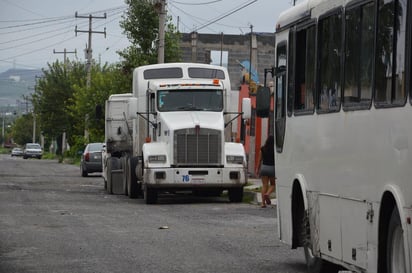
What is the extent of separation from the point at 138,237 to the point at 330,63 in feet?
25.5

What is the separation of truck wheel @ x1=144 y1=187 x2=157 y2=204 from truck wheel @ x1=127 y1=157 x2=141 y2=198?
2613 mm

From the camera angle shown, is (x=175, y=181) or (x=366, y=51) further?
(x=175, y=181)

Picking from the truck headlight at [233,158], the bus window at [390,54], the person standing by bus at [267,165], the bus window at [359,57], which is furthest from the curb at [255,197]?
the bus window at [390,54]

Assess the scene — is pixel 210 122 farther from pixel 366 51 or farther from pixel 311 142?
pixel 366 51

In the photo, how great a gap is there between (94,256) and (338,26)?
5707 millimetres

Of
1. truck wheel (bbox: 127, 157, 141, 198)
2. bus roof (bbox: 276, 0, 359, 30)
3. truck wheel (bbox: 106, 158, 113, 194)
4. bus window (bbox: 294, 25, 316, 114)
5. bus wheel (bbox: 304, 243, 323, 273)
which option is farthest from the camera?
truck wheel (bbox: 106, 158, 113, 194)

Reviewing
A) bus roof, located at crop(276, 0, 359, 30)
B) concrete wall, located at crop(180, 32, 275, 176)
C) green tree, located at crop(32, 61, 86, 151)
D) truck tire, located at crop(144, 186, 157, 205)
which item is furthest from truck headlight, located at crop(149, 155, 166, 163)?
green tree, located at crop(32, 61, 86, 151)

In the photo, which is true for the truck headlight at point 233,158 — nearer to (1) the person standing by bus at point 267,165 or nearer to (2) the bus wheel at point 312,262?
(1) the person standing by bus at point 267,165

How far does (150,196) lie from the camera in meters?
29.6

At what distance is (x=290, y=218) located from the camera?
1397 cm

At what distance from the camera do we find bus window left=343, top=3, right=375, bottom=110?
10251 millimetres

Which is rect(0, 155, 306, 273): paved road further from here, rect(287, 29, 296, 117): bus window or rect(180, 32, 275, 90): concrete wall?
rect(180, 32, 275, 90): concrete wall

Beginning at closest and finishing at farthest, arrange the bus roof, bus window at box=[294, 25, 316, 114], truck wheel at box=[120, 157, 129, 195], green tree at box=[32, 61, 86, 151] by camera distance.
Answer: the bus roof < bus window at box=[294, 25, 316, 114] < truck wheel at box=[120, 157, 129, 195] < green tree at box=[32, 61, 86, 151]

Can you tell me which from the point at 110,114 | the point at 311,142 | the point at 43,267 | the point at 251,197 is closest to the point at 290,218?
the point at 311,142
